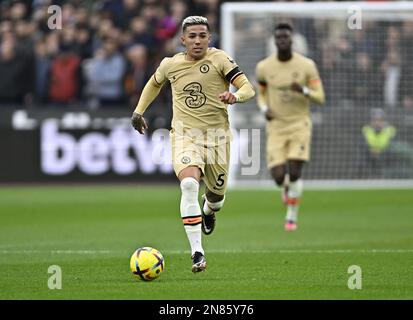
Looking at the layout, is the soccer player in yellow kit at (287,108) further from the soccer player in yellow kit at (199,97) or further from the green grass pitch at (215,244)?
the soccer player in yellow kit at (199,97)

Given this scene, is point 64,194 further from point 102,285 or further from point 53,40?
point 102,285

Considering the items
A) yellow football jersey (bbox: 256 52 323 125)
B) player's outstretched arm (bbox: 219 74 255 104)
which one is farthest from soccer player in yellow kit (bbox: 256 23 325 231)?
player's outstretched arm (bbox: 219 74 255 104)

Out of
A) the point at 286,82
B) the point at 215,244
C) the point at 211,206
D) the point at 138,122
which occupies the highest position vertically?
the point at 286,82

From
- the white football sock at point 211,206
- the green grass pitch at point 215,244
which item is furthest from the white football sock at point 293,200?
the white football sock at point 211,206

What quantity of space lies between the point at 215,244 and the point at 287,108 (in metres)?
3.48

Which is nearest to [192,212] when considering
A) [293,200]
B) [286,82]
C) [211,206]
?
[211,206]

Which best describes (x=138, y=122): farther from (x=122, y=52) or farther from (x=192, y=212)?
(x=122, y=52)

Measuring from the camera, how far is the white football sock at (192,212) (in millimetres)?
10570

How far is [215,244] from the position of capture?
1380cm

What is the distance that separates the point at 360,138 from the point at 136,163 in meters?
4.58

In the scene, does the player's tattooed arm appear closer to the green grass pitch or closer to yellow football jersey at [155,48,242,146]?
yellow football jersey at [155,48,242,146]

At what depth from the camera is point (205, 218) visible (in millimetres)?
12750

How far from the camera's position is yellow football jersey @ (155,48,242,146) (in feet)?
36.4

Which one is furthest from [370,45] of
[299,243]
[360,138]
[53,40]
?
[299,243]
